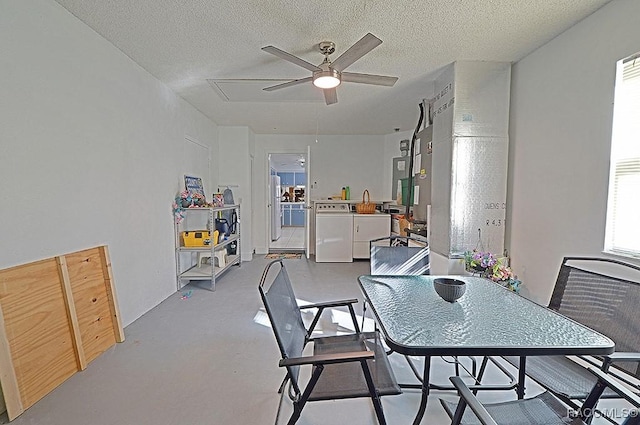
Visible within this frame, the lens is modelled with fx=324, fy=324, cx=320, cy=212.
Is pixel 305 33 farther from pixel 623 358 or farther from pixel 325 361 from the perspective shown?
pixel 623 358

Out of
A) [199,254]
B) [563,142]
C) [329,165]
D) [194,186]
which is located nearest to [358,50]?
[563,142]

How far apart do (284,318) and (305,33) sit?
2.18 m

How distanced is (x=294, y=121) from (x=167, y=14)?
10.7 ft

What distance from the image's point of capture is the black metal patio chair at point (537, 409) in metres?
1.02

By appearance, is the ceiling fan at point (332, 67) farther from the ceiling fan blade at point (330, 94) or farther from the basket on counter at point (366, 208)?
the basket on counter at point (366, 208)

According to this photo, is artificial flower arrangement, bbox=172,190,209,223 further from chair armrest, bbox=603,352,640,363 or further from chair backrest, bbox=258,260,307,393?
chair armrest, bbox=603,352,640,363

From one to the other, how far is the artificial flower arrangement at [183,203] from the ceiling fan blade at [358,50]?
2.55 meters

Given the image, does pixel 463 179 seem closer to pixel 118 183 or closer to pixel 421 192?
pixel 421 192

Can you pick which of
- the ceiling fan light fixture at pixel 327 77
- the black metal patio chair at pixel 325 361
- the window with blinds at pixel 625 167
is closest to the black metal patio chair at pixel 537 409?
the black metal patio chair at pixel 325 361

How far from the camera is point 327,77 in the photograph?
8.72 ft

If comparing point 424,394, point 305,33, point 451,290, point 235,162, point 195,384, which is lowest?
point 195,384

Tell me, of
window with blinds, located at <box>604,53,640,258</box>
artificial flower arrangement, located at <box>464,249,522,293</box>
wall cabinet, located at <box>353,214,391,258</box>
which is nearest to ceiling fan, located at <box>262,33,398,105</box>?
window with blinds, located at <box>604,53,640,258</box>

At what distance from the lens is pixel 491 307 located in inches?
60.9

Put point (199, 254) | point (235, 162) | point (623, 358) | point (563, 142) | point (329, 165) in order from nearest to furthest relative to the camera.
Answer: point (623, 358) → point (563, 142) → point (199, 254) → point (235, 162) → point (329, 165)
